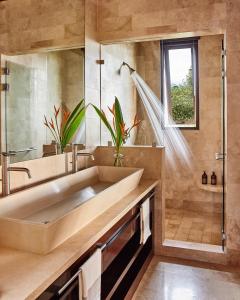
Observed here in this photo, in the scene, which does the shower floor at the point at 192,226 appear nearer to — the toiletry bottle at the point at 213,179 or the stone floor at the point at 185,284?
the toiletry bottle at the point at 213,179

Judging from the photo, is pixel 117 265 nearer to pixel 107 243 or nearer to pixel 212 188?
pixel 107 243

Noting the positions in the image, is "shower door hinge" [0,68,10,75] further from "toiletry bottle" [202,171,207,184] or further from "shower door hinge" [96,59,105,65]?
"toiletry bottle" [202,171,207,184]

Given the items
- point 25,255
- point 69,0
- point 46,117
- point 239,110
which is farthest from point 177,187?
point 25,255

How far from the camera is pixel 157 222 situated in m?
2.79

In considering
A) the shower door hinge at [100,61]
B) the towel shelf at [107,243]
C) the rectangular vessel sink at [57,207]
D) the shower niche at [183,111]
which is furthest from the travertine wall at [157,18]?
the towel shelf at [107,243]

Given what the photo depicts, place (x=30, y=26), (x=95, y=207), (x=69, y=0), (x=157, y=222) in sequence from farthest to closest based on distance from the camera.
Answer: (x=157, y=222), (x=69, y=0), (x=30, y=26), (x=95, y=207)

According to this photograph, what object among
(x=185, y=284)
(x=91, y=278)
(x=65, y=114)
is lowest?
(x=185, y=284)

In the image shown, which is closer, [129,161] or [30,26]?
[30,26]

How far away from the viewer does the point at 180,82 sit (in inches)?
159

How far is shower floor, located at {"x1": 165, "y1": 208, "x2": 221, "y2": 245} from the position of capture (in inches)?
125

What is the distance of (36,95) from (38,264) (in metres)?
1.32

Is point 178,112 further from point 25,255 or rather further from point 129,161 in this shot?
point 25,255

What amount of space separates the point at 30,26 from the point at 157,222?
2.04 m

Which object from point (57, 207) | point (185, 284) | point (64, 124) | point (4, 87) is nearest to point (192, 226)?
point (185, 284)
